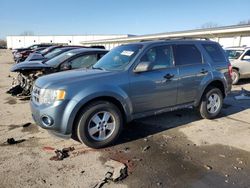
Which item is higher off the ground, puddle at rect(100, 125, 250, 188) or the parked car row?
the parked car row

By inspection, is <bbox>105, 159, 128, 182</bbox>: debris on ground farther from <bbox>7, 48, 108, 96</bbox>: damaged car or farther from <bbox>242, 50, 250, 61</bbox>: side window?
<bbox>242, 50, 250, 61</bbox>: side window

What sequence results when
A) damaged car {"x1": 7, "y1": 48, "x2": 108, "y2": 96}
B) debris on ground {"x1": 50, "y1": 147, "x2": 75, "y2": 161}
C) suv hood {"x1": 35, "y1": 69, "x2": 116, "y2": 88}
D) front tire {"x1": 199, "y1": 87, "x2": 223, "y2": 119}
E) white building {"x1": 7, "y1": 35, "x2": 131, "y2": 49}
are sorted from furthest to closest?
white building {"x1": 7, "y1": 35, "x2": 131, "y2": 49} < damaged car {"x1": 7, "y1": 48, "x2": 108, "y2": 96} < front tire {"x1": 199, "y1": 87, "x2": 223, "y2": 119} < suv hood {"x1": 35, "y1": 69, "x2": 116, "y2": 88} < debris on ground {"x1": 50, "y1": 147, "x2": 75, "y2": 161}

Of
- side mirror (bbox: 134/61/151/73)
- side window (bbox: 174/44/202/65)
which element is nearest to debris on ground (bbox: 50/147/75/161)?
side mirror (bbox: 134/61/151/73)

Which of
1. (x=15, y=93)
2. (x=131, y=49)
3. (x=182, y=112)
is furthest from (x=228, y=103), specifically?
(x=15, y=93)

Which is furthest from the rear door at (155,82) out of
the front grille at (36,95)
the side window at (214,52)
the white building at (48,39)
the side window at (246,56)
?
the white building at (48,39)

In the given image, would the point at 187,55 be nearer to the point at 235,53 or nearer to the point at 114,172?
the point at 114,172

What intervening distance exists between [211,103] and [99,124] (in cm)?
317

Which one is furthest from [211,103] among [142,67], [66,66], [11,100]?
[11,100]

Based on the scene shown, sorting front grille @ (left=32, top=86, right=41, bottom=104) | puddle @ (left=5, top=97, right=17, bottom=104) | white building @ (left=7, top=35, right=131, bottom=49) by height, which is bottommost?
puddle @ (left=5, top=97, right=17, bottom=104)

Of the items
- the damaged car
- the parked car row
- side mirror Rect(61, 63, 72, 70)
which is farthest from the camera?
side mirror Rect(61, 63, 72, 70)

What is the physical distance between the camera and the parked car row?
479 centimetres

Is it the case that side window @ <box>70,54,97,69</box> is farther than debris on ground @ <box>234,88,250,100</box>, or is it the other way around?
debris on ground @ <box>234,88,250,100</box>

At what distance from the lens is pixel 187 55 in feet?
20.6

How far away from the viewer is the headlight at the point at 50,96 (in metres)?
4.70
